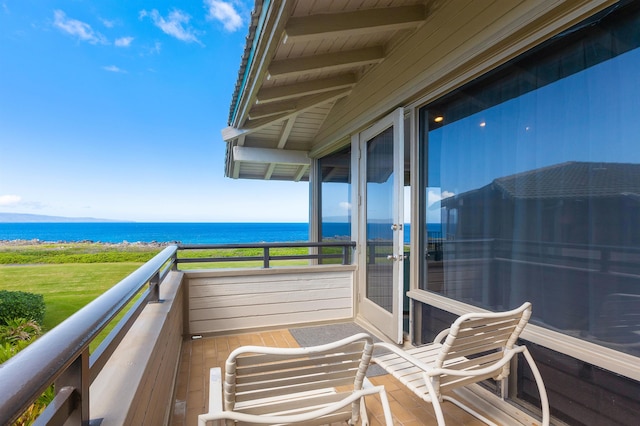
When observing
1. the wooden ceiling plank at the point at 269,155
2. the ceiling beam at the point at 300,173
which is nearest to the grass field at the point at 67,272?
the ceiling beam at the point at 300,173

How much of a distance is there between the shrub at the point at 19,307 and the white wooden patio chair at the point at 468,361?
4527 millimetres

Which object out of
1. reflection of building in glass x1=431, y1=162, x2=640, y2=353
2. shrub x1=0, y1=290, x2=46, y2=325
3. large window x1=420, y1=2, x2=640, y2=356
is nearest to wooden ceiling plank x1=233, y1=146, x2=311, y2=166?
large window x1=420, y1=2, x2=640, y2=356

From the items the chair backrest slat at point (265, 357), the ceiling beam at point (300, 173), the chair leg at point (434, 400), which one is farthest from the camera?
the ceiling beam at point (300, 173)

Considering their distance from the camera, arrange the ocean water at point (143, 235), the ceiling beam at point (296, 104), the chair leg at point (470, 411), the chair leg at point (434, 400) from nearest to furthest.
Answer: the chair leg at point (434, 400) < the chair leg at point (470, 411) < the ceiling beam at point (296, 104) < the ocean water at point (143, 235)

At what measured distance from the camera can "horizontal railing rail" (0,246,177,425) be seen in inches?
15.3

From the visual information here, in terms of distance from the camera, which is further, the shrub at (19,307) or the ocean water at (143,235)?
the ocean water at (143,235)

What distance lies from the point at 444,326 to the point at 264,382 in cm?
170

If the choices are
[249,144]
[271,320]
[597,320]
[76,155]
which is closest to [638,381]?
[597,320]

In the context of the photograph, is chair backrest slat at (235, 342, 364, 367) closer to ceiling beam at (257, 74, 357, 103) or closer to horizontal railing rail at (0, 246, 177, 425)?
horizontal railing rail at (0, 246, 177, 425)

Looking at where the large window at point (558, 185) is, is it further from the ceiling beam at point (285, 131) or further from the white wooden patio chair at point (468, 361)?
the ceiling beam at point (285, 131)

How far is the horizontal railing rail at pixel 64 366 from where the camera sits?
389 millimetres

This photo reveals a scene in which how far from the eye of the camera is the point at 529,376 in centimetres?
182

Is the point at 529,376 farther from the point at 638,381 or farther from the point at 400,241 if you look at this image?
the point at 400,241

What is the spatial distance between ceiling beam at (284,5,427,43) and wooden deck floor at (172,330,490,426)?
8.11ft
